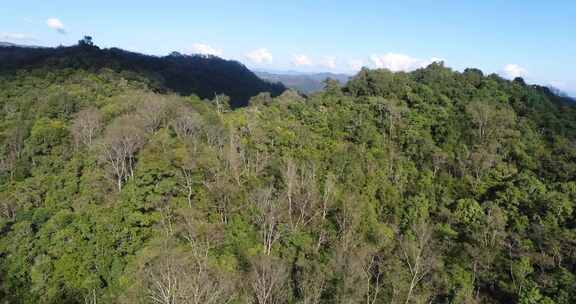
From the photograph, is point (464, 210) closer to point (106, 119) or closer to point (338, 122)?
point (338, 122)

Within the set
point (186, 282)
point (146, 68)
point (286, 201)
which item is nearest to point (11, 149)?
point (286, 201)

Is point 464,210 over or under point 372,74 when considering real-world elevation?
under

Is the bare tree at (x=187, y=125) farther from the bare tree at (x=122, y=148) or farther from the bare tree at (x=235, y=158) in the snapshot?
the bare tree at (x=122, y=148)

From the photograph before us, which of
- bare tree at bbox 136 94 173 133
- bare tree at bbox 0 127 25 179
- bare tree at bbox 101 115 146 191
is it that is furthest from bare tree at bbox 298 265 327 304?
bare tree at bbox 0 127 25 179

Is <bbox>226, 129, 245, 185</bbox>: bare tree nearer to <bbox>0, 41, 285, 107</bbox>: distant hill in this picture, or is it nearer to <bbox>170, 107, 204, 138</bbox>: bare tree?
<bbox>170, 107, 204, 138</bbox>: bare tree

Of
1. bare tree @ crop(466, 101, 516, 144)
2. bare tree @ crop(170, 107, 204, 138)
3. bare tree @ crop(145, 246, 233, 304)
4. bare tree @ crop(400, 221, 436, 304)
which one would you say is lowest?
bare tree @ crop(400, 221, 436, 304)

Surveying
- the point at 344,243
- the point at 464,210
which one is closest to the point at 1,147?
the point at 344,243
